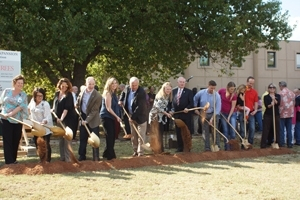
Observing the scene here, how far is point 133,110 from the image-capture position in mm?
10492

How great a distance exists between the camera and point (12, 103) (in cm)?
902

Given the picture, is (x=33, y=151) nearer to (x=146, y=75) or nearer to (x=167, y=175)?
(x=167, y=175)

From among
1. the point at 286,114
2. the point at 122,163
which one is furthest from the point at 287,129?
the point at 122,163

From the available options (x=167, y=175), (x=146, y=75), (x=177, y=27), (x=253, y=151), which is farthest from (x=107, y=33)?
(x=167, y=175)

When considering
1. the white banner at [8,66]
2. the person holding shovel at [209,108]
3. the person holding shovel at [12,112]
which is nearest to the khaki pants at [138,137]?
the person holding shovel at [209,108]

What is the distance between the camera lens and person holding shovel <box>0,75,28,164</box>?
9008 mm

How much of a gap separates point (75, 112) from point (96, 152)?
1.01 m

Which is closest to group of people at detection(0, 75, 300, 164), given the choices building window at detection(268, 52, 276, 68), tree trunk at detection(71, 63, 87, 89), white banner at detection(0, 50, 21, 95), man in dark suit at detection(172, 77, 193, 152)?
man in dark suit at detection(172, 77, 193, 152)

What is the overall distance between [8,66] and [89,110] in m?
2.87

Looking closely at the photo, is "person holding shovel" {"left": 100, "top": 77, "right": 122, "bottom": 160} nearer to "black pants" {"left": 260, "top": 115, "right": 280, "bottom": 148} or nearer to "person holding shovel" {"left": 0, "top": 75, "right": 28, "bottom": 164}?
"person holding shovel" {"left": 0, "top": 75, "right": 28, "bottom": 164}

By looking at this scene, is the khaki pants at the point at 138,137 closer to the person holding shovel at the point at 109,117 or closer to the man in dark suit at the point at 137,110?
the man in dark suit at the point at 137,110

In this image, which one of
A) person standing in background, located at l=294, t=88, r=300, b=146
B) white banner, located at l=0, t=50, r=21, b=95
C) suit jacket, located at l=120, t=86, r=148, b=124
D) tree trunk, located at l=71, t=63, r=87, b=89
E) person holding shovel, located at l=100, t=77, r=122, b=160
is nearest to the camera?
person holding shovel, located at l=100, t=77, r=122, b=160

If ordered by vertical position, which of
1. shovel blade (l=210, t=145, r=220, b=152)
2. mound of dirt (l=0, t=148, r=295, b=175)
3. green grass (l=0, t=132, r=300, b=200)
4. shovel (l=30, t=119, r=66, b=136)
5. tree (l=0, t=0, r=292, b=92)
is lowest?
green grass (l=0, t=132, r=300, b=200)

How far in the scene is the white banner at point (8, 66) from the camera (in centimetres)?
1110
